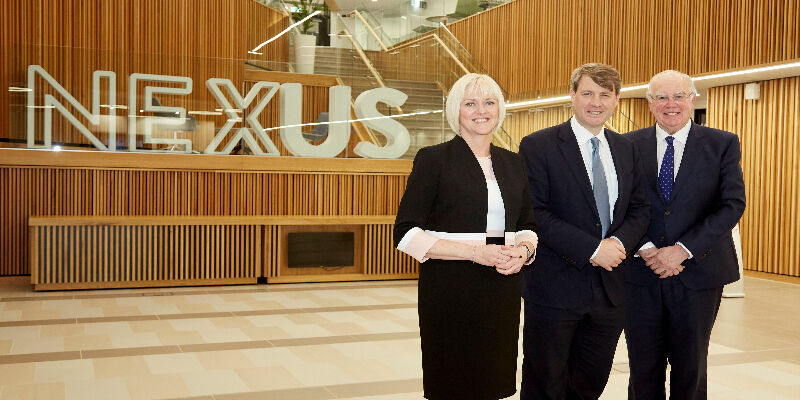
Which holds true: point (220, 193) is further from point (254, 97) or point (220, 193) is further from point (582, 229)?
point (582, 229)

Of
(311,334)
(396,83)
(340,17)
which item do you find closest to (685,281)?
(311,334)

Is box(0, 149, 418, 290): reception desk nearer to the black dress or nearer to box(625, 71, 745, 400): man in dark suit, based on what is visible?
box(625, 71, 745, 400): man in dark suit

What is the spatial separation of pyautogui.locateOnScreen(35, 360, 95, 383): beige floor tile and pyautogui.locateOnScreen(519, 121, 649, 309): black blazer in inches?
123

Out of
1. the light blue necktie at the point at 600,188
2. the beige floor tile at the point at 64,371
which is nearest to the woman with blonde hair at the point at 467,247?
the light blue necktie at the point at 600,188

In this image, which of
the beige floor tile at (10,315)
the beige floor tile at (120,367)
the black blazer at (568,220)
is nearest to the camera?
the black blazer at (568,220)

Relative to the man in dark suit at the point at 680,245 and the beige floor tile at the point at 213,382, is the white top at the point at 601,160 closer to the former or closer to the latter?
the man in dark suit at the point at 680,245

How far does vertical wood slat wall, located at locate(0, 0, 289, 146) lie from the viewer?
8539 mm

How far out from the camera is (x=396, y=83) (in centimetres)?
1054

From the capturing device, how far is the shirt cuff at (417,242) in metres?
2.46

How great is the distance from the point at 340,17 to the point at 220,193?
832cm

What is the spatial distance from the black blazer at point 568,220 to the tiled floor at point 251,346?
169 cm

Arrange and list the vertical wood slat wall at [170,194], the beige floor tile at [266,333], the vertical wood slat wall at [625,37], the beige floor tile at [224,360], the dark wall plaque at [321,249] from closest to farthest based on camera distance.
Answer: the beige floor tile at [224,360] → the beige floor tile at [266,333] → the vertical wood slat wall at [170,194] → the dark wall plaque at [321,249] → the vertical wood slat wall at [625,37]

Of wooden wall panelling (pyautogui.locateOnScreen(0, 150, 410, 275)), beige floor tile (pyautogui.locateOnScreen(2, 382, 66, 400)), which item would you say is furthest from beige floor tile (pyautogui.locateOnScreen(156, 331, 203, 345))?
wooden wall panelling (pyautogui.locateOnScreen(0, 150, 410, 275))

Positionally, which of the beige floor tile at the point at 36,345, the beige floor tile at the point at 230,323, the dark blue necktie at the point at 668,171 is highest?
the dark blue necktie at the point at 668,171
